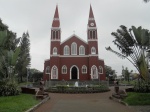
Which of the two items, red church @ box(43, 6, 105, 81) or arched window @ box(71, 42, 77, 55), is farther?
arched window @ box(71, 42, 77, 55)

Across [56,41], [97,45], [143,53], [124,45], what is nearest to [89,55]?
[97,45]

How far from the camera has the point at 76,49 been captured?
44.5 meters

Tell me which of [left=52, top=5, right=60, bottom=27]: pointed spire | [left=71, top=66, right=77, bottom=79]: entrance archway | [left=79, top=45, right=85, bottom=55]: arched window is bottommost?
[left=71, top=66, right=77, bottom=79]: entrance archway

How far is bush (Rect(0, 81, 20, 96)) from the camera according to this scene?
17584 millimetres

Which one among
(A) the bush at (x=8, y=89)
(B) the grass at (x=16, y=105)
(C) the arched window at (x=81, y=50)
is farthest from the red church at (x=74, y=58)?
(B) the grass at (x=16, y=105)

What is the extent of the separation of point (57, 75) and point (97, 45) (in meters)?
10.3

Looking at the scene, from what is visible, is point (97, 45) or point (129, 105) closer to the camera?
point (129, 105)

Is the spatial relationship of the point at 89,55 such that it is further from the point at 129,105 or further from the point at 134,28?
the point at 129,105

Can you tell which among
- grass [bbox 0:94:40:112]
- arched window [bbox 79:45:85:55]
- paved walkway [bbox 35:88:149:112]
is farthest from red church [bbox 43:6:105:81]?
grass [bbox 0:94:40:112]

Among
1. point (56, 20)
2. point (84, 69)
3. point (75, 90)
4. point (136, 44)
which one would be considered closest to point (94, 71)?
point (84, 69)

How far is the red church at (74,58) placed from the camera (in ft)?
140

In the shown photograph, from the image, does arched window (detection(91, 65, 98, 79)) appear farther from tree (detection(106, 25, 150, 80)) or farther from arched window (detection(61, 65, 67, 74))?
tree (detection(106, 25, 150, 80))

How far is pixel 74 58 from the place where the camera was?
4388cm

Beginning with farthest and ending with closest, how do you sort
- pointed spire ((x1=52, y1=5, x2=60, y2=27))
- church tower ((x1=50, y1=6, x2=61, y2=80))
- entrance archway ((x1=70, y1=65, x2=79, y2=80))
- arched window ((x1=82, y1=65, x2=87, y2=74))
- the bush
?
pointed spire ((x1=52, y1=5, x2=60, y2=27)) → entrance archway ((x1=70, y1=65, x2=79, y2=80)) → arched window ((x1=82, y1=65, x2=87, y2=74)) → church tower ((x1=50, y1=6, x2=61, y2=80)) → the bush
